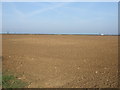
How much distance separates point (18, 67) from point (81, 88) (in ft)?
9.72

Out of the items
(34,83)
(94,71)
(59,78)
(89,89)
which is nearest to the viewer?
(89,89)

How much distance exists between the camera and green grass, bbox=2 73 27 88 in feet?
16.8

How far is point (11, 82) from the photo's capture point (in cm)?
538

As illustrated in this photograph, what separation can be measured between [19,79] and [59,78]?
1266mm

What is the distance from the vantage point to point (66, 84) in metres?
5.34

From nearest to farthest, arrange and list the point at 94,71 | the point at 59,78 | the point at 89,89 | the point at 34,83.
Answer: the point at 89,89
the point at 34,83
the point at 59,78
the point at 94,71

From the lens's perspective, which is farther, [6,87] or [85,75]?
[85,75]

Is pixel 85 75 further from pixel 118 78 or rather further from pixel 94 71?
pixel 118 78

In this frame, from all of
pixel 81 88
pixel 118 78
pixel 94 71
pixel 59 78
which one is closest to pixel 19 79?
pixel 59 78

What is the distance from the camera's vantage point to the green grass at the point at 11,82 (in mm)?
5119

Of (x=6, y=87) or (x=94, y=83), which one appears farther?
(x=94, y=83)

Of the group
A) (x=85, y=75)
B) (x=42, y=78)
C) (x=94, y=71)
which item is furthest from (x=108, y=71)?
(x=42, y=78)

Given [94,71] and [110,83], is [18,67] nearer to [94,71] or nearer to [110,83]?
[94,71]

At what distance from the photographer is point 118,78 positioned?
19.5ft
